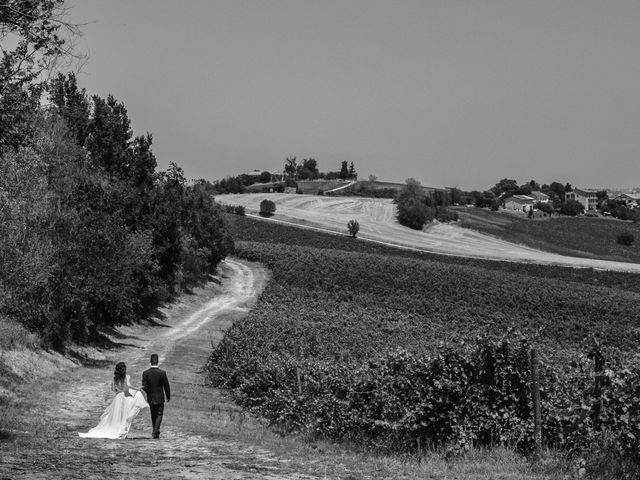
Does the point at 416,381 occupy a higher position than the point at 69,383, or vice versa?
the point at 416,381

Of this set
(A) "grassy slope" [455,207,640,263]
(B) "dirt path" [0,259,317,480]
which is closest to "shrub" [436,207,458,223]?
(A) "grassy slope" [455,207,640,263]

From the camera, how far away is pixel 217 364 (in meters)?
30.5

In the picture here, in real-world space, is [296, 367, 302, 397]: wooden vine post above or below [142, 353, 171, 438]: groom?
below

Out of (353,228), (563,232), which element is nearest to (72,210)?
(353,228)

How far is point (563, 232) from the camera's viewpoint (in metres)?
168

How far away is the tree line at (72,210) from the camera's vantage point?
16578mm

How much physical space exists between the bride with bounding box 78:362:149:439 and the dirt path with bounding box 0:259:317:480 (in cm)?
37

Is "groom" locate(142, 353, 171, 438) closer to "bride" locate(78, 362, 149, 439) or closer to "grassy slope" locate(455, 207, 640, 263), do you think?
"bride" locate(78, 362, 149, 439)

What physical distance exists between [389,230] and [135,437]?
432ft

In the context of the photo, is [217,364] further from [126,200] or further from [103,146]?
[103,146]

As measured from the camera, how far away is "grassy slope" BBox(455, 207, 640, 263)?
149m

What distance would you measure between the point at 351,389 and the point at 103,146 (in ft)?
105

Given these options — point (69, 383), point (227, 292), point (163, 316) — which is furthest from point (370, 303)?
point (69, 383)

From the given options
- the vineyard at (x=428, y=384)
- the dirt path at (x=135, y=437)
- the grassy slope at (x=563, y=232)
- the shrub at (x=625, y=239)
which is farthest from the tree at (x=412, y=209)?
the dirt path at (x=135, y=437)
